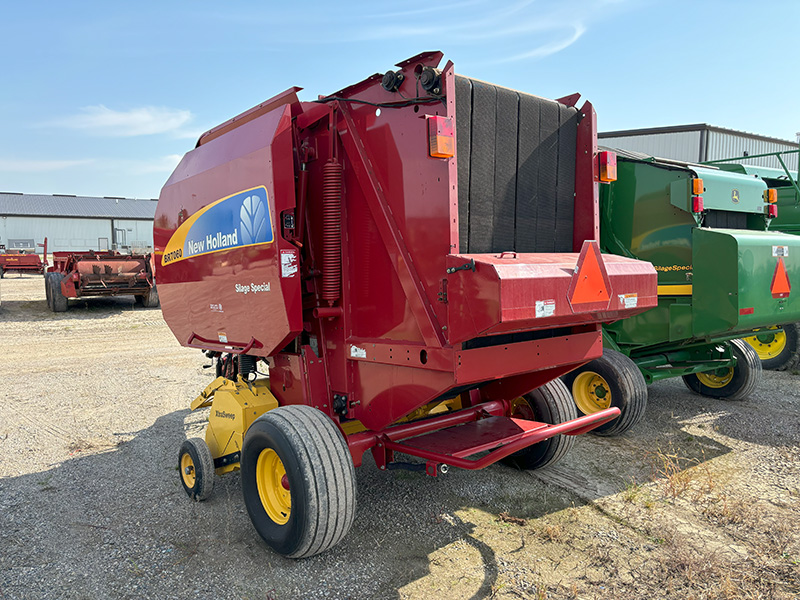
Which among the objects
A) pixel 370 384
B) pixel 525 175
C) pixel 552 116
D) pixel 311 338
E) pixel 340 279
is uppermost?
pixel 552 116

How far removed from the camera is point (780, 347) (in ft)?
27.7

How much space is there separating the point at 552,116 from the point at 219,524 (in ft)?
10.8

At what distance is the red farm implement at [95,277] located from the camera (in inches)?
561

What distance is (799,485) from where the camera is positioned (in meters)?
4.41

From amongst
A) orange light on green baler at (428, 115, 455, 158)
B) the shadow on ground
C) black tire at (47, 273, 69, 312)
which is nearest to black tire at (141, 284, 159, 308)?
black tire at (47, 273, 69, 312)

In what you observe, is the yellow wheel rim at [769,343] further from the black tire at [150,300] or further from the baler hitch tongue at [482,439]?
the black tire at [150,300]

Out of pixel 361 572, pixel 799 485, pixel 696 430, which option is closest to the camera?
pixel 361 572

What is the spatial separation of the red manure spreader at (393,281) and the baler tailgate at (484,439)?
2 centimetres

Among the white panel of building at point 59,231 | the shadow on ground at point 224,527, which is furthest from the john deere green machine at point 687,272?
the white panel of building at point 59,231

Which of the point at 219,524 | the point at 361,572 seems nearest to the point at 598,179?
the point at 361,572

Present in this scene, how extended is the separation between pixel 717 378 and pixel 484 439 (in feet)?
15.0

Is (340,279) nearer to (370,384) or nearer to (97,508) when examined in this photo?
(370,384)

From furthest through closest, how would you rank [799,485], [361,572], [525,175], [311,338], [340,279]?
[799,485] < [311,338] < [340,279] < [525,175] < [361,572]

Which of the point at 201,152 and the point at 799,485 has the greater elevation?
the point at 201,152
